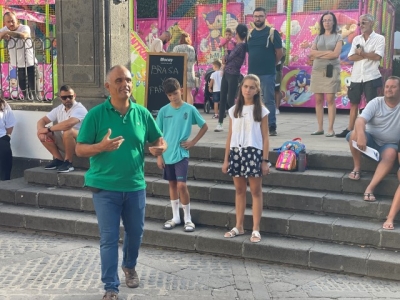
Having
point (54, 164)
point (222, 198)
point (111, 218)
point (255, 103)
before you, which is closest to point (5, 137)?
point (54, 164)

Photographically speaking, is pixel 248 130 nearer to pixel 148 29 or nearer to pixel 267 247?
pixel 267 247

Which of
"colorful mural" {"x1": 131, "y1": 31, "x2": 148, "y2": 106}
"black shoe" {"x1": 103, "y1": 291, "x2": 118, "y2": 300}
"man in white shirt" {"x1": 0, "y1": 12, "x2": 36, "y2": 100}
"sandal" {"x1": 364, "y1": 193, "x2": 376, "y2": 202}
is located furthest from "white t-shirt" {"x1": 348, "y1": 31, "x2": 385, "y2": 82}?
"colorful mural" {"x1": 131, "y1": 31, "x2": 148, "y2": 106}

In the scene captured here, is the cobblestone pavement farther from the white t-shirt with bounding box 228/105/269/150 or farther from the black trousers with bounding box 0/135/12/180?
the black trousers with bounding box 0/135/12/180

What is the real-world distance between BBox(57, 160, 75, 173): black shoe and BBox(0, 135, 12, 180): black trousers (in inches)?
52.1

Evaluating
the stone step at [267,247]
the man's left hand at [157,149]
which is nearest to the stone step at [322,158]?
the stone step at [267,247]

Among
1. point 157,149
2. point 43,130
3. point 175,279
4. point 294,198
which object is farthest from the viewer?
point 43,130

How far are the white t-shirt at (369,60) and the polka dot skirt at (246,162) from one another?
10.3ft

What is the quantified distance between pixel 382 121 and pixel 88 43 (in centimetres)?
452

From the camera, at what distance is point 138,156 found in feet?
14.8

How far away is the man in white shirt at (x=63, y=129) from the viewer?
→ 302 inches

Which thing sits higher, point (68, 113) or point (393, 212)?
point (68, 113)

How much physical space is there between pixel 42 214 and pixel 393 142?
4.41 metres

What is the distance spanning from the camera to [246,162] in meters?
5.71

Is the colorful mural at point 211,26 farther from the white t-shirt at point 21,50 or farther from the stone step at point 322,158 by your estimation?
the stone step at point 322,158
